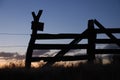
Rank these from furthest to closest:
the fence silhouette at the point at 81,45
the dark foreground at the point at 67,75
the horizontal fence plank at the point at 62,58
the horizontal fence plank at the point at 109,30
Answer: the horizontal fence plank at the point at 109,30
the fence silhouette at the point at 81,45
the horizontal fence plank at the point at 62,58
the dark foreground at the point at 67,75

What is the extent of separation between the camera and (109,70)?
7141 mm

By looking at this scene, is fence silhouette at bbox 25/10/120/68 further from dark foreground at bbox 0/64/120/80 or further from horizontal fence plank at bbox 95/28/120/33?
dark foreground at bbox 0/64/120/80

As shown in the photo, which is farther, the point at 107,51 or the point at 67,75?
the point at 107,51

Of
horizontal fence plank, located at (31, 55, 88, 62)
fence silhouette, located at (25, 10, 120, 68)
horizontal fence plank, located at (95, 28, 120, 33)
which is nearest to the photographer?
horizontal fence plank, located at (31, 55, 88, 62)

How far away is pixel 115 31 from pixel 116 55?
1002mm

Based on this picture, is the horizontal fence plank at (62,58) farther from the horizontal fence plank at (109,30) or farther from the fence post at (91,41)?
the horizontal fence plank at (109,30)

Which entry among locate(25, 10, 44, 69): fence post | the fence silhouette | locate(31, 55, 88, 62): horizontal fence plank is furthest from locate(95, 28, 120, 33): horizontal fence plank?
locate(25, 10, 44, 69): fence post

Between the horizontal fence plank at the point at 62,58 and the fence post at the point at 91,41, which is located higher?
the fence post at the point at 91,41

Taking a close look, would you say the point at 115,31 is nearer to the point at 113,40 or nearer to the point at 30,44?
the point at 113,40

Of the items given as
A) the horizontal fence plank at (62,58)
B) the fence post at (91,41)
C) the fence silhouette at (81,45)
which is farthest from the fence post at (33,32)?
the fence post at (91,41)

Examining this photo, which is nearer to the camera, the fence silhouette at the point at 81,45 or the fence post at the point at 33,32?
the fence silhouette at the point at 81,45

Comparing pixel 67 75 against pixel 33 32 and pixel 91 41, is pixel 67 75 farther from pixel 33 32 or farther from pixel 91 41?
pixel 33 32

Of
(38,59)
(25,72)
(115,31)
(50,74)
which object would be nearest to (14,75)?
(25,72)

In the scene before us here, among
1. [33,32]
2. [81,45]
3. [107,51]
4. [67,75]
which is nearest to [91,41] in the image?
[81,45]
